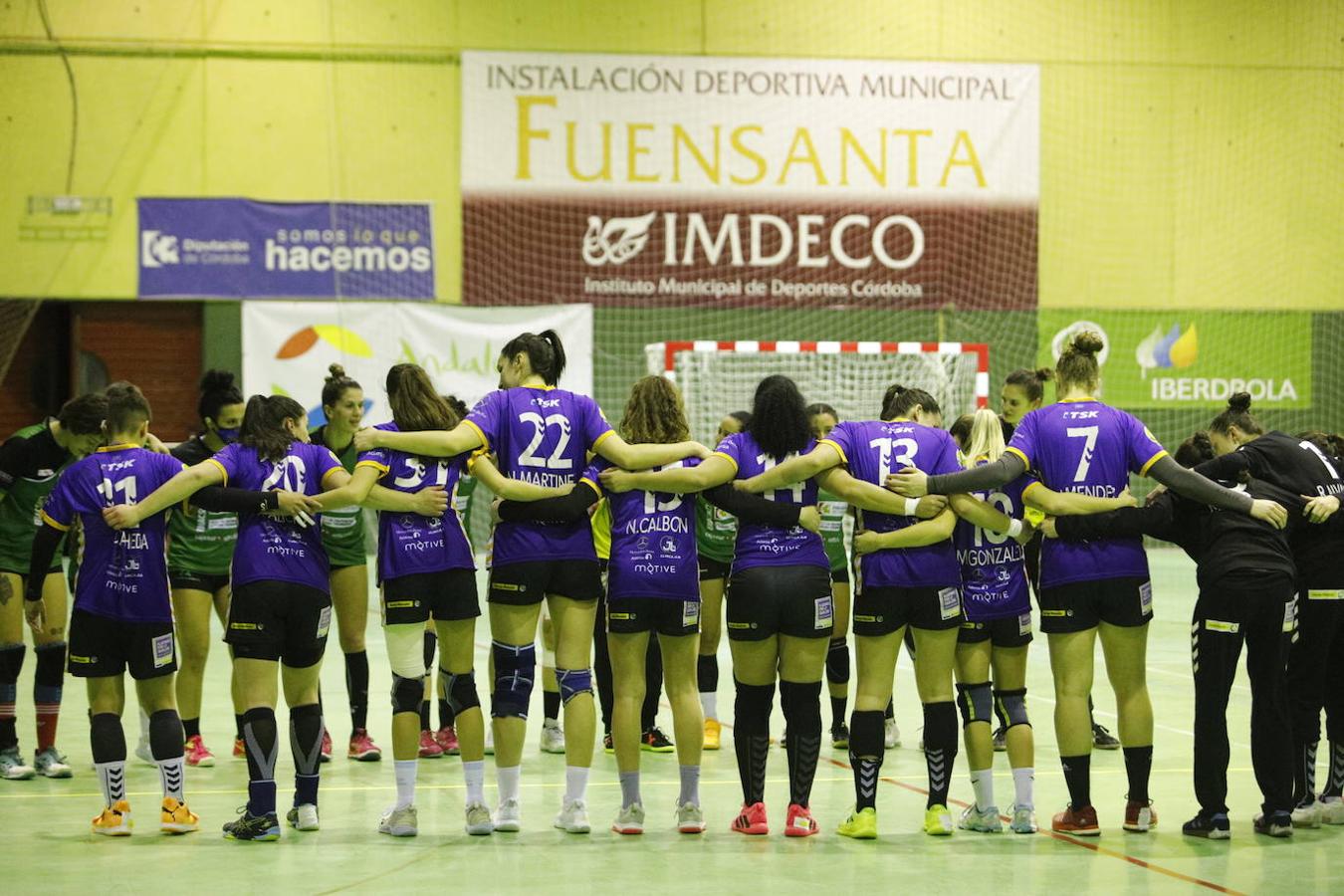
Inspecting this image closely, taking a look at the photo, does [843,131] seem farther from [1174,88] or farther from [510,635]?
[510,635]

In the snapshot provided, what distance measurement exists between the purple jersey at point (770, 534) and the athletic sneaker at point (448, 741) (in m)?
2.59

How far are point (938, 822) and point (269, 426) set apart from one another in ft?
10.4

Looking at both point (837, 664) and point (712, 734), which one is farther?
point (712, 734)

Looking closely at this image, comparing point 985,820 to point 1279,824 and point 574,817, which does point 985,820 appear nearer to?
point 1279,824

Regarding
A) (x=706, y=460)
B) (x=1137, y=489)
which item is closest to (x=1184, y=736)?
(x=706, y=460)

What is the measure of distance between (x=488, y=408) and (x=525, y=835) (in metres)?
1.76

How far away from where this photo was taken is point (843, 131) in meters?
20.2

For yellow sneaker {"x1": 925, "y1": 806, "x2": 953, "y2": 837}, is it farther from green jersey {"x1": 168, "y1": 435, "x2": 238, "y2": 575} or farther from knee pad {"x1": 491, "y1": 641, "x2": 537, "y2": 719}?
green jersey {"x1": 168, "y1": 435, "x2": 238, "y2": 575}

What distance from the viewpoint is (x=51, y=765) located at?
7328 mm

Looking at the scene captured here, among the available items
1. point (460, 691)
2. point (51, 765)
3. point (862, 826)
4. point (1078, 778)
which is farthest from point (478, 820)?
point (51, 765)

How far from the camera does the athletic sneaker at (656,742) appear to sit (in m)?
8.08

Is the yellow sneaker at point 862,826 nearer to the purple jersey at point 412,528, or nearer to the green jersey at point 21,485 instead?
the purple jersey at point 412,528

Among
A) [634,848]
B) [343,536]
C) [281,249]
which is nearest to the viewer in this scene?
[634,848]

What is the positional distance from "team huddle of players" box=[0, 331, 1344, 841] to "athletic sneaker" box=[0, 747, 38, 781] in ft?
4.72
